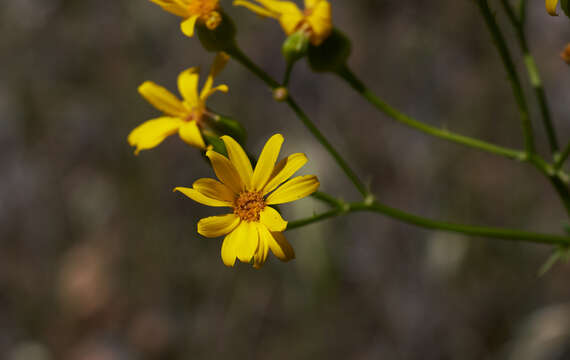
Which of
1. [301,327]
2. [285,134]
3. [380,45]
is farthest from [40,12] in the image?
[301,327]

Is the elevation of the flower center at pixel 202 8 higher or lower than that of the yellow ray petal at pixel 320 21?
lower

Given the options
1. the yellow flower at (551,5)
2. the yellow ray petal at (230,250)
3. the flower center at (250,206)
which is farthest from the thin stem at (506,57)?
the yellow ray petal at (230,250)

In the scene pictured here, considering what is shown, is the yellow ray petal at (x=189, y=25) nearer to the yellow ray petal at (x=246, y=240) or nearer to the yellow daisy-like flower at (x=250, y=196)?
the yellow daisy-like flower at (x=250, y=196)

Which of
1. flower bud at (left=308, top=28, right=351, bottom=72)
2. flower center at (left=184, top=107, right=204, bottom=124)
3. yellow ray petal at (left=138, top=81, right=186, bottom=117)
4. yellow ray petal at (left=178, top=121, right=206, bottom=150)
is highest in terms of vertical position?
flower bud at (left=308, top=28, right=351, bottom=72)

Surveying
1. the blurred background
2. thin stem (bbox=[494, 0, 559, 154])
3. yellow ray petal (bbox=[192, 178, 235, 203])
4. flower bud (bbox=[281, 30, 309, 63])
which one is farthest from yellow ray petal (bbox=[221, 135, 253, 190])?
the blurred background

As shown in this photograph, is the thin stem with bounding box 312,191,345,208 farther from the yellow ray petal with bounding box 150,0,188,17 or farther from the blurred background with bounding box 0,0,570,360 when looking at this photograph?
the blurred background with bounding box 0,0,570,360

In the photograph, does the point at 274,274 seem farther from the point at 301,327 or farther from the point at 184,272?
→ the point at 184,272
